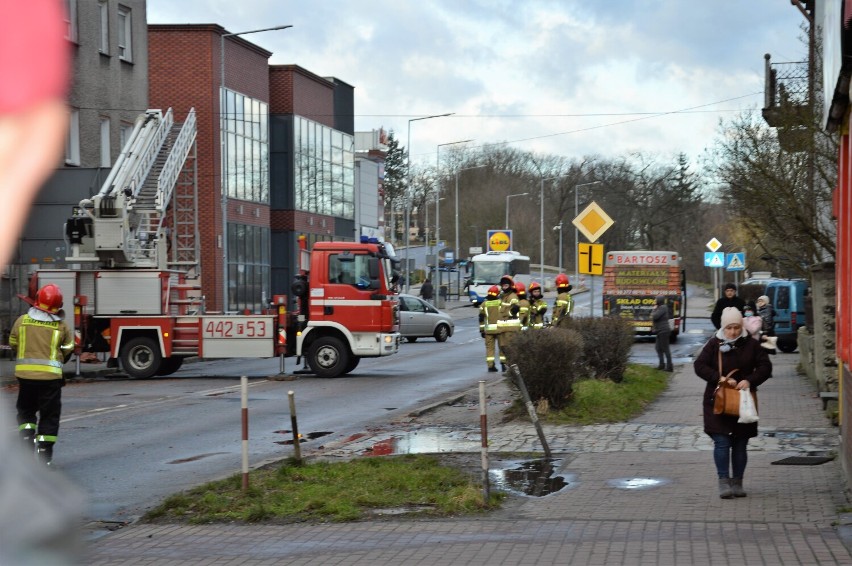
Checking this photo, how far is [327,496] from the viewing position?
33.3 ft

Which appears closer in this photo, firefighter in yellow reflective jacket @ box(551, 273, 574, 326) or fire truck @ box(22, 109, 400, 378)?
firefighter in yellow reflective jacket @ box(551, 273, 574, 326)

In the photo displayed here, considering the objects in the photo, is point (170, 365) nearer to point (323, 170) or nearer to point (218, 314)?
point (218, 314)

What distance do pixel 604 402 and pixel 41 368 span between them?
8191 mm

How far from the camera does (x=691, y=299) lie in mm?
87312

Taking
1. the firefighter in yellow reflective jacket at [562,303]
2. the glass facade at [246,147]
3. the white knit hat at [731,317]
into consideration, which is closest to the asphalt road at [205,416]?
the firefighter in yellow reflective jacket at [562,303]

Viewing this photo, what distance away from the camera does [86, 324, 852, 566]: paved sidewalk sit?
25.8 ft

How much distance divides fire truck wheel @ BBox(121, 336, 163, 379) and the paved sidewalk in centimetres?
1586

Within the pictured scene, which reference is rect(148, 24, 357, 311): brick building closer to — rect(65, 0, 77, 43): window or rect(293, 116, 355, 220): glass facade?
rect(293, 116, 355, 220): glass facade

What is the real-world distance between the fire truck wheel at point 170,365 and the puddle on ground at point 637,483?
17739mm

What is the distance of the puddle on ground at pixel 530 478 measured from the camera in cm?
1070

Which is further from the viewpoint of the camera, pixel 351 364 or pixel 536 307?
pixel 351 364

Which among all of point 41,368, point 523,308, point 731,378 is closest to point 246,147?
point 523,308

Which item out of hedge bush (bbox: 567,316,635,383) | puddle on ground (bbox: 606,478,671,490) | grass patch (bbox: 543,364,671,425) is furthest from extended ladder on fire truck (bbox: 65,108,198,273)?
puddle on ground (bbox: 606,478,671,490)

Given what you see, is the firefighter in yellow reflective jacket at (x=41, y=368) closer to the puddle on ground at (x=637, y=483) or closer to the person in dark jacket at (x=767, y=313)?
the puddle on ground at (x=637, y=483)
